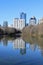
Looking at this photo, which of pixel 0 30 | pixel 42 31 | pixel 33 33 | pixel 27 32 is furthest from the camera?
pixel 0 30

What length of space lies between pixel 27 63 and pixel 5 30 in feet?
282

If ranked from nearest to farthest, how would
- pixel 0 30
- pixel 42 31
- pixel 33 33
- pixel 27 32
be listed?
pixel 42 31, pixel 33 33, pixel 27 32, pixel 0 30

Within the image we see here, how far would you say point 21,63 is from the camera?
645 inches

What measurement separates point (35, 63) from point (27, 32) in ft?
242

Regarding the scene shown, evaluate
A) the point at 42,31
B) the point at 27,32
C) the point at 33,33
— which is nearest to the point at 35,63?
the point at 42,31

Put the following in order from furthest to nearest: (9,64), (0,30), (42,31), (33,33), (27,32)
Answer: (0,30), (27,32), (33,33), (42,31), (9,64)

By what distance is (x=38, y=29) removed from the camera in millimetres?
77250

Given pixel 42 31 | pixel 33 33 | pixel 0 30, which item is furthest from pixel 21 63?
pixel 0 30

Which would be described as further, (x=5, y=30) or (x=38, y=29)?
(x=5, y=30)

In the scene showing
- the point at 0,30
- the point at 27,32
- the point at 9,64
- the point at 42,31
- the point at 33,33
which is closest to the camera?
the point at 9,64

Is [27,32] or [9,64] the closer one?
[9,64]

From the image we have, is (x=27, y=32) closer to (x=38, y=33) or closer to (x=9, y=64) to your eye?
(x=38, y=33)

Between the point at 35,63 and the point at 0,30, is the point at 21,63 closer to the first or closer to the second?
the point at 35,63

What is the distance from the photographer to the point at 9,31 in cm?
10288
